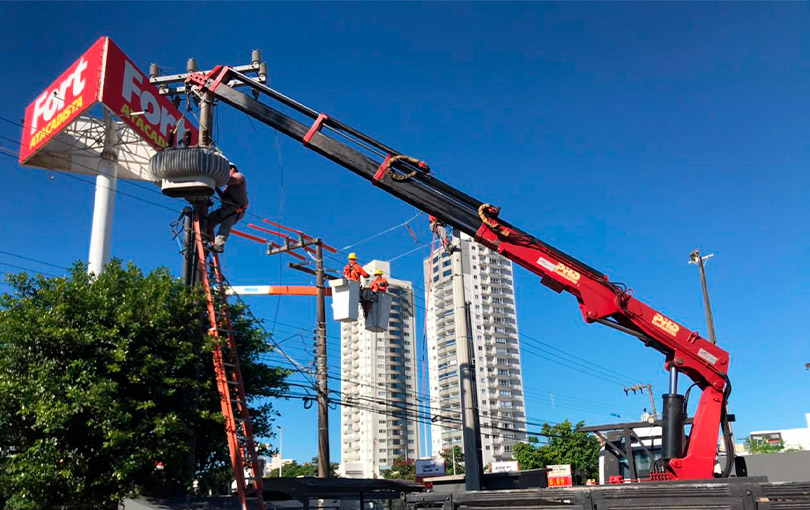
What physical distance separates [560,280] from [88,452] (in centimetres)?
1121

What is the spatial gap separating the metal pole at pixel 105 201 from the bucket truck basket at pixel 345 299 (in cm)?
1703

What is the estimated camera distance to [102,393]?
13.0 m

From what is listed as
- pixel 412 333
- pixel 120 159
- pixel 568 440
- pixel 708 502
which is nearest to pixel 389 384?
pixel 412 333

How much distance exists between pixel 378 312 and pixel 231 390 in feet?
16.3

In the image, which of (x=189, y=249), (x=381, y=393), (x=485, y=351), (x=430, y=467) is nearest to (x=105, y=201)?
(x=189, y=249)

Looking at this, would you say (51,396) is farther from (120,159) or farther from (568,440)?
(568,440)

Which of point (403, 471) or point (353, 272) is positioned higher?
point (353, 272)

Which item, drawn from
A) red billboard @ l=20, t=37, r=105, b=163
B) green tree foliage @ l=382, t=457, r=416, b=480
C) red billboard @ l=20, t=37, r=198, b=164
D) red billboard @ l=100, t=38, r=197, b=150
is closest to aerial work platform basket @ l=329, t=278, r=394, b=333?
red billboard @ l=100, t=38, r=197, b=150

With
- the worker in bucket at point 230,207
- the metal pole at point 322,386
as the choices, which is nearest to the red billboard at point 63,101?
the metal pole at point 322,386

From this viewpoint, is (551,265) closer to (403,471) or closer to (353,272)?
(353,272)

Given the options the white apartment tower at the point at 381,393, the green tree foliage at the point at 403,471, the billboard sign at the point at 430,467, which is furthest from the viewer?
the white apartment tower at the point at 381,393

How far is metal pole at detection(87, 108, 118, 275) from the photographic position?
101 feet

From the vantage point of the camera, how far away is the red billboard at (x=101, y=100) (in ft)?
97.8

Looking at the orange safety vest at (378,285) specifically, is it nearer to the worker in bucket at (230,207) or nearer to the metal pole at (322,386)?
the worker in bucket at (230,207)
